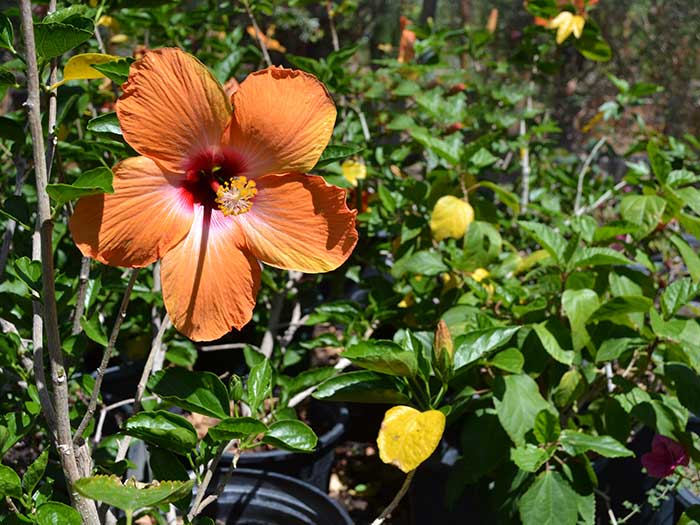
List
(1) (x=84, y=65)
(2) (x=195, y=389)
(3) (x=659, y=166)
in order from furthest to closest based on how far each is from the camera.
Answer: (3) (x=659, y=166) → (2) (x=195, y=389) → (1) (x=84, y=65)

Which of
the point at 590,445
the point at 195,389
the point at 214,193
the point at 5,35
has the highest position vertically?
the point at 5,35

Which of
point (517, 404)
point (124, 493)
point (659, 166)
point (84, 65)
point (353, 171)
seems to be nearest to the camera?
point (124, 493)

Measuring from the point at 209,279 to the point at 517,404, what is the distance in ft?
2.27

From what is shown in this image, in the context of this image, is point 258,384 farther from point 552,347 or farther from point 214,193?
point 552,347

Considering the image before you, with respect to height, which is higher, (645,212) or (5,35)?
(5,35)

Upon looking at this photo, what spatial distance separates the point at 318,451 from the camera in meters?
1.97

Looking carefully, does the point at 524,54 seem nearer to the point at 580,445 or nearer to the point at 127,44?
the point at 127,44

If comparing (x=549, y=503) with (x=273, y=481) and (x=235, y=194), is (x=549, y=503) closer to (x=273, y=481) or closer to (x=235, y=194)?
(x=273, y=481)

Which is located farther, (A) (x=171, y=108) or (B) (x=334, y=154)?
(B) (x=334, y=154)

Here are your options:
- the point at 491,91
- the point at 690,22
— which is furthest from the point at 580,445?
the point at 690,22

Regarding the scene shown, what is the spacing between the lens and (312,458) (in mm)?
2014

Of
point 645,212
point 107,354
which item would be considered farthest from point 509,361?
point 107,354

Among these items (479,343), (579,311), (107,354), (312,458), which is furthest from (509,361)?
(312,458)

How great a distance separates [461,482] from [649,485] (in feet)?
2.21
